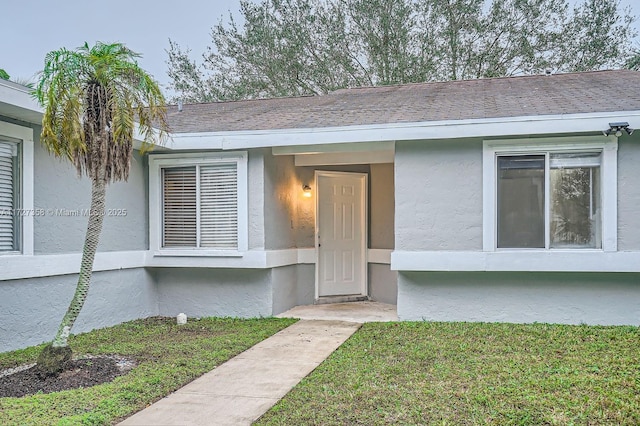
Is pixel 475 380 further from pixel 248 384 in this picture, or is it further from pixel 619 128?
pixel 619 128

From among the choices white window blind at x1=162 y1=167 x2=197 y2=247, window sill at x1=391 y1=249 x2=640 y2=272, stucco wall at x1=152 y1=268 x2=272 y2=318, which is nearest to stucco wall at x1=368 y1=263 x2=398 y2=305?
window sill at x1=391 y1=249 x2=640 y2=272

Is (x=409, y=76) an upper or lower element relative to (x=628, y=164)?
upper

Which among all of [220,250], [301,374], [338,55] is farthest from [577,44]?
[301,374]

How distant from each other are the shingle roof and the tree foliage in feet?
21.3

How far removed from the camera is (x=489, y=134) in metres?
7.29

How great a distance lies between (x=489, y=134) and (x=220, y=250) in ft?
13.8

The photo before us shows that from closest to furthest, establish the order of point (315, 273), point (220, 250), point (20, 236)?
point (20, 236) → point (220, 250) → point (315, 273)

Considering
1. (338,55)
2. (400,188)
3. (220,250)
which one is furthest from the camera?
(338,55)

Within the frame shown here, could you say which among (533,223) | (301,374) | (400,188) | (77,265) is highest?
(400,188)

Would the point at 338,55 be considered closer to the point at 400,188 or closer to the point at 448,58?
the point at 448,58

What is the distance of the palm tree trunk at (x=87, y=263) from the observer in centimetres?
535

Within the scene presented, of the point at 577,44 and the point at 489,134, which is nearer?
the point at 489,134

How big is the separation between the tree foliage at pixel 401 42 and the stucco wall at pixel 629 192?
35.0ft

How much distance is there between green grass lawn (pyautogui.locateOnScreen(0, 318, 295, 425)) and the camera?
4.24 m
